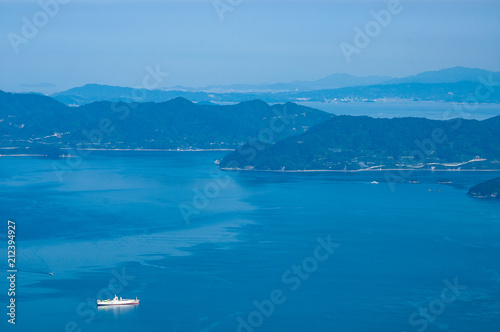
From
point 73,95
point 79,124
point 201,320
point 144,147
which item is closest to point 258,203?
point 201,320

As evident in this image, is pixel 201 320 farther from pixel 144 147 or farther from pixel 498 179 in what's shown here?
pixel 144 147

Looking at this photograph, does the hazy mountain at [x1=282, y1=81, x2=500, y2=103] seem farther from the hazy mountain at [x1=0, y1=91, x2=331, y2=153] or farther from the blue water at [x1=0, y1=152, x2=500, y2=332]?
the blue water at [x1=0, y1=152, x2=500, y2=332]

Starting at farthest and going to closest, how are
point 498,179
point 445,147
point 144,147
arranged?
point 144,147, point 445,147, point 498,179

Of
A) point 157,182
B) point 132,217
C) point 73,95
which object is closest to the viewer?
point 132,217

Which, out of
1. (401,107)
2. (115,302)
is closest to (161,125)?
(115,302)

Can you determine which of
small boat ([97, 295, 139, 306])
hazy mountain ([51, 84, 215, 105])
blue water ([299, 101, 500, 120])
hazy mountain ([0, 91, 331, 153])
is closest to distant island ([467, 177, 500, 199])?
small boat ([97, 295, 139, 306])
